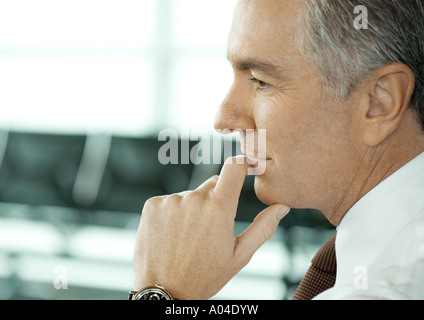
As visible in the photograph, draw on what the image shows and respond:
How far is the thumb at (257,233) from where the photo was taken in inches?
52.7

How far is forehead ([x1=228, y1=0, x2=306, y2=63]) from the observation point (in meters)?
1.32

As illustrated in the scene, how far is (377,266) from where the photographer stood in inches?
44.7

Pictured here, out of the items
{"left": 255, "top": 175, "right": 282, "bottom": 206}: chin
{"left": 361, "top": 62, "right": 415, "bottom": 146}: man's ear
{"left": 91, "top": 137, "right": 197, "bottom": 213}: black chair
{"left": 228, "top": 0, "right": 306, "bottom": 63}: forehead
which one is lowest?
{"left": 255, "top": 175, "right": 282, "bottom": 206}: chin

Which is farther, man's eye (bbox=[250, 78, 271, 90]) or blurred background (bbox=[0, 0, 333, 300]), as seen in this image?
blurred background (bbox=[0, 0, 333, 300])

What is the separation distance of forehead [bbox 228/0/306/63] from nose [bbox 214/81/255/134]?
0.31 feet

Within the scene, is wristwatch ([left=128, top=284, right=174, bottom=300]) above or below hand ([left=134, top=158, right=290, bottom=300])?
below

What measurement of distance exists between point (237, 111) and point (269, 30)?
211 millimetres

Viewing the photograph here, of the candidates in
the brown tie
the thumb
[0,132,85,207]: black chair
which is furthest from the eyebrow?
[0,132,85,207]: black chair

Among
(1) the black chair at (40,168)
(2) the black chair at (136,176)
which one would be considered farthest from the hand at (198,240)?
(1) the black chair at (40,168)

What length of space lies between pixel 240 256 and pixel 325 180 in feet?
0.87

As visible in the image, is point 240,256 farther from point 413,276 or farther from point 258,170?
point 413,276

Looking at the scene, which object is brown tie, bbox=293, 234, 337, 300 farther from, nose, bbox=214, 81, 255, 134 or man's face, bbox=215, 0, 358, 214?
nose, bbox=214, 81, 255, 134

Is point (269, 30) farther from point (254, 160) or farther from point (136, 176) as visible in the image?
point (136, 176)
